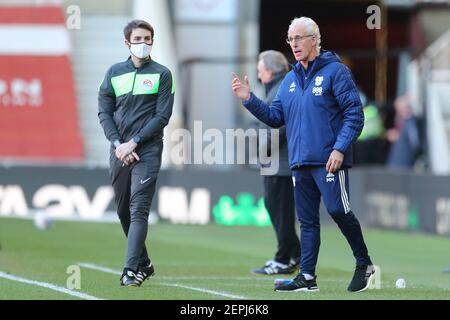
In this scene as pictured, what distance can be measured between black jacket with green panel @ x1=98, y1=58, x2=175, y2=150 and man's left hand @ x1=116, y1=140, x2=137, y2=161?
9 cm

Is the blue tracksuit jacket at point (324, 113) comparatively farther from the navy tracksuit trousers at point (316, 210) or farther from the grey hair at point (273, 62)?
the grey hair at point (273, 62)

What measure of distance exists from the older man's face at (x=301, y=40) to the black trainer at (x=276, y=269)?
3068 mm

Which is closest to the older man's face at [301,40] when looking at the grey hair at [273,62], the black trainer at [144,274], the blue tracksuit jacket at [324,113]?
the blue tracksuit jacket at [324,113]

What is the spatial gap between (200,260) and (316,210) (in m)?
4.03

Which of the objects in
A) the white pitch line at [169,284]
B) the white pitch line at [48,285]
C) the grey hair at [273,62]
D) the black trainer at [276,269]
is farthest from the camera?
the grey hair at [273,62]

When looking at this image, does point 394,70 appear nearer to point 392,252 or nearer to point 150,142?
point 392,252

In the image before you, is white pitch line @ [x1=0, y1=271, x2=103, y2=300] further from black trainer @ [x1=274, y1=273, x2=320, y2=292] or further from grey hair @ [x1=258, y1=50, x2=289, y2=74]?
grey hair @ [x1=258, y1=50, x2=289, y2=74]

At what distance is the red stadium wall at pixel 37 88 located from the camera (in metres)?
23.8

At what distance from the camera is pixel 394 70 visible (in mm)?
26203

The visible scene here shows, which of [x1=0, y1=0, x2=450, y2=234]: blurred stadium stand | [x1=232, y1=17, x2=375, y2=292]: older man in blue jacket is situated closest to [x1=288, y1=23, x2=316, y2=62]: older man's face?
[x1=232, y1=17, x2=375, y2=292]: older man in blue jacket

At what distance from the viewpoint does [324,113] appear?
10.9 meters

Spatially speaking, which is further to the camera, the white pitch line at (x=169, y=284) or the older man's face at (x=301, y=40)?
the older man's face at (x=301, y=40)

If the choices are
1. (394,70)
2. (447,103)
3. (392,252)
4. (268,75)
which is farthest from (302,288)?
(394,70)

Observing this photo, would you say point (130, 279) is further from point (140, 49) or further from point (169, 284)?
point (140, 49)
